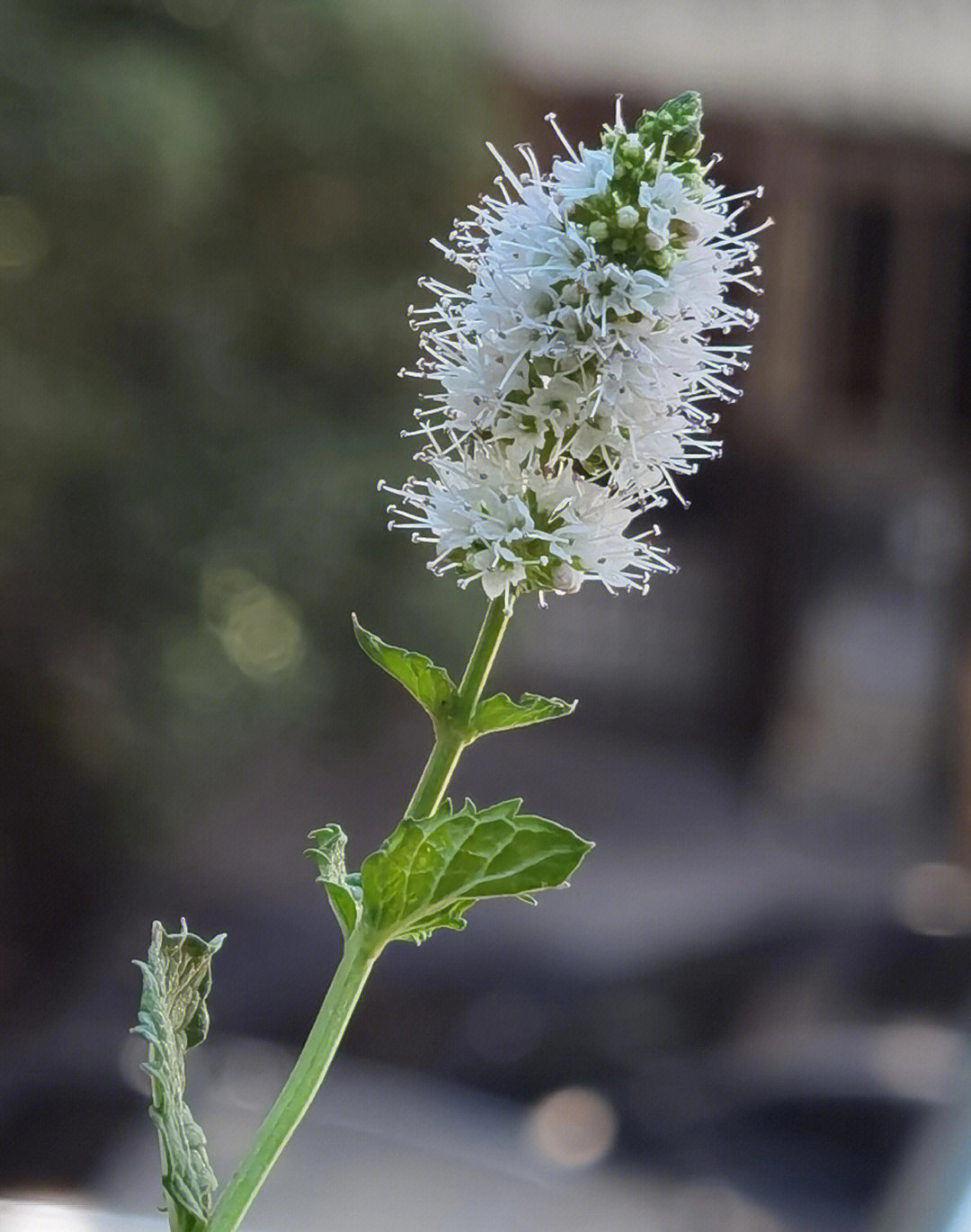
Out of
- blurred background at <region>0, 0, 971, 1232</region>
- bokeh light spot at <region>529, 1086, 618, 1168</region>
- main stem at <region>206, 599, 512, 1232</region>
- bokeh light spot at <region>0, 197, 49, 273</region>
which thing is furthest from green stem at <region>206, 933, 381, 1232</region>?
bokeh light spot at <region>0, 197, 49, 273</region>

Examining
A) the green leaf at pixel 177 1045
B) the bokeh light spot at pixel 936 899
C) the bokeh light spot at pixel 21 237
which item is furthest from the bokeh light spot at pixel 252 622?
the green leaf at pixel 177 1045

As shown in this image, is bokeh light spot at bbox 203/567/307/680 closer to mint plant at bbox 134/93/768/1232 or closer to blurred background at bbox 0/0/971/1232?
blurred background at bbox 0/0/971/1232

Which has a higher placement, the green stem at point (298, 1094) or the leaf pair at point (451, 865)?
the leaf pair at point (451, 865)

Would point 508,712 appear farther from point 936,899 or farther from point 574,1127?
point 936,899

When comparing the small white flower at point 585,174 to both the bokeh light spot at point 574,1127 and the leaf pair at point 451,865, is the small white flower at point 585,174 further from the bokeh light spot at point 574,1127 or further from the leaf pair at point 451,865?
the bokeh light spot at point 574,1127

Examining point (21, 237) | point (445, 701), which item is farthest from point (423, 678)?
point (21, 237)

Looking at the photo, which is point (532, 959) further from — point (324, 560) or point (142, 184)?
point (142, 184)
